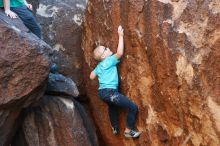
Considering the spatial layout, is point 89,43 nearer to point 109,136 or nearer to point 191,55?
point 109,136

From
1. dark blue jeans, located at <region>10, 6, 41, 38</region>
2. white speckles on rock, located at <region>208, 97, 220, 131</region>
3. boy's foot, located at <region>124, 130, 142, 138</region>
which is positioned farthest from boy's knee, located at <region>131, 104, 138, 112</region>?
dark blue jeans, located at <region>10, 6, 41, 38</region>

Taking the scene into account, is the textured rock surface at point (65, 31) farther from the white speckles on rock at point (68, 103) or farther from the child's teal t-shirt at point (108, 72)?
the child's teal t-shirt at point (108, 72)

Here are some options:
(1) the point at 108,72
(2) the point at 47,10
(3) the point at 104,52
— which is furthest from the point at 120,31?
(2) the point at 47,10

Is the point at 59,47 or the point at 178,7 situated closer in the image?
the point at 178,7

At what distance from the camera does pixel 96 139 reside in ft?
21.5

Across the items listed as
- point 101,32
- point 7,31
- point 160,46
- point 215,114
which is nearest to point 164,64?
point 160,46

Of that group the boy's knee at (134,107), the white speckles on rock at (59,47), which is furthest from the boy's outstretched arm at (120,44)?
the white speckles on rock at (59,47)

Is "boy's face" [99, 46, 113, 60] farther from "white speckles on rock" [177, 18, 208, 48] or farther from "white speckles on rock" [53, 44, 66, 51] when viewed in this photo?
"white speckles on rock" [53, 44, 66, 51]

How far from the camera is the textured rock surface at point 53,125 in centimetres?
612

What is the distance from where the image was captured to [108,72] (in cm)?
551

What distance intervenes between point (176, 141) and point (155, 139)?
→ 0.36 m

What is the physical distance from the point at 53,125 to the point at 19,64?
4.22 feet

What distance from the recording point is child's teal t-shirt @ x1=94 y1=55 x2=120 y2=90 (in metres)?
5.46

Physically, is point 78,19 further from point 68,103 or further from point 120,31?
point 120,31
